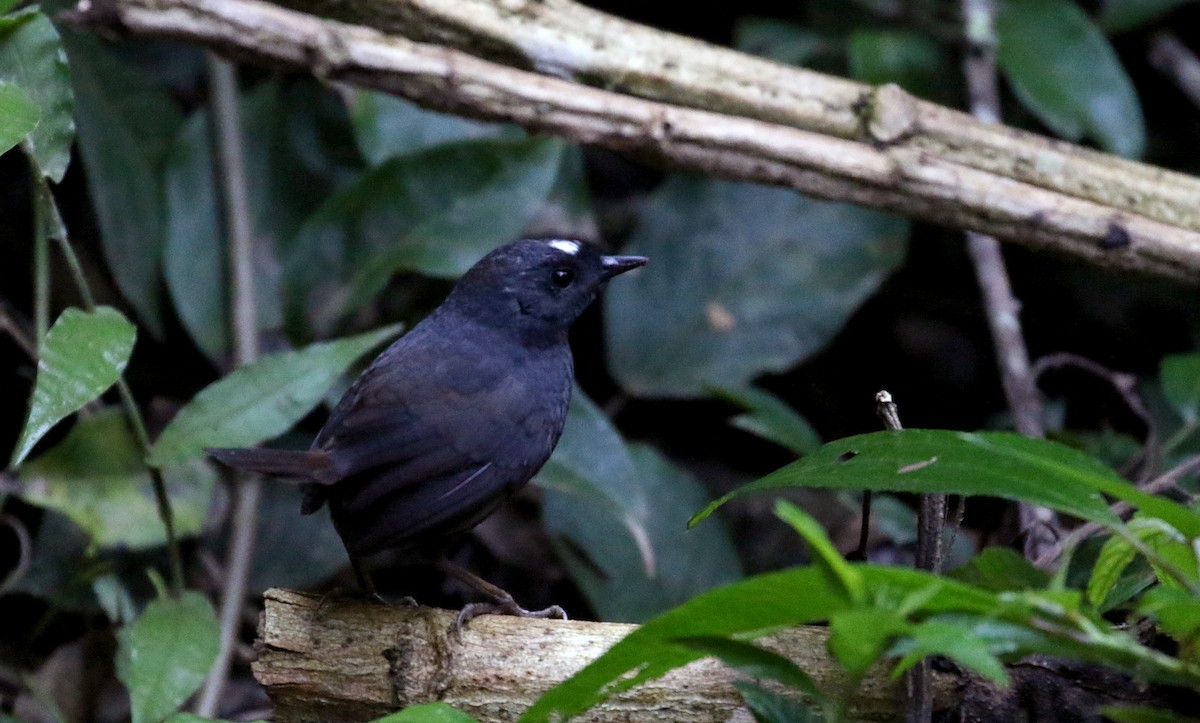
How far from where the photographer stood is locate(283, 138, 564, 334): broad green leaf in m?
3.73

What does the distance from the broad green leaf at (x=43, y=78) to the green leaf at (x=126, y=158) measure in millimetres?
1469

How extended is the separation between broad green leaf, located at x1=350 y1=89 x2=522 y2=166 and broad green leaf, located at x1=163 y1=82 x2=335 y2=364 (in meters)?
0.41

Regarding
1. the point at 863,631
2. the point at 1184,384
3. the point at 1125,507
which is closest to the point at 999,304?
the point at 1184,384

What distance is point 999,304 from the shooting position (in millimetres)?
3744

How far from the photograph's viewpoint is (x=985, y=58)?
4230 millimetres

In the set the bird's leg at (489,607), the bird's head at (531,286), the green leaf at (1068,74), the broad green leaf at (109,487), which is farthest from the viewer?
the green leaf at (1068,74)

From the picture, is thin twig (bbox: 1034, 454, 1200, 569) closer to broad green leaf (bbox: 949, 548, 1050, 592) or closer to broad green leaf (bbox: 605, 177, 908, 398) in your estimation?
broad green leaf (bbox: 949, 548, 1050, 592)

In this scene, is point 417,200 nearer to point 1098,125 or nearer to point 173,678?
point 173,678

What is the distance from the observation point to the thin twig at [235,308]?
3.43 m

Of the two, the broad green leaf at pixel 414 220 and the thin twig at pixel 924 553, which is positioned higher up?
the broad green leaf at pixel 414 220

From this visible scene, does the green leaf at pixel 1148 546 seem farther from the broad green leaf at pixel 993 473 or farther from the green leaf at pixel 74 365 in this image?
the green leaf at pixel 74 365

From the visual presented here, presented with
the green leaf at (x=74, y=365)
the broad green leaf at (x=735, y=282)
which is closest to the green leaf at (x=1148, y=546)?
the green leaf at (x=74, y=365)

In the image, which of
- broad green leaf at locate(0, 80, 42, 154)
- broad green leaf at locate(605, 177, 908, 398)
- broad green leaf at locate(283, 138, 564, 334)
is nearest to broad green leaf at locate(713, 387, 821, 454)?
broad green leaf at locate(605, 177, 908, 398)

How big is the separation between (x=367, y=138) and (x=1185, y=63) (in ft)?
9.76
